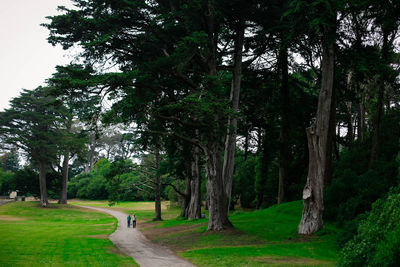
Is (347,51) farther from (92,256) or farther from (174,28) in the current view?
(92,256)

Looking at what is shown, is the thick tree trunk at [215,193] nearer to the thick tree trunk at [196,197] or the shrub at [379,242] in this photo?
the thick tree trunk at [196,197]

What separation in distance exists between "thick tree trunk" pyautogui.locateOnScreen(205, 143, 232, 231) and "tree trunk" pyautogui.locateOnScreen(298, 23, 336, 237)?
4557 mm

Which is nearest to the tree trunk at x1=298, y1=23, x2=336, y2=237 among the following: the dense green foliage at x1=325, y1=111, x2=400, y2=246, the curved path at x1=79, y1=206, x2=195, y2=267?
the dense green foliage at x1=325, y1=111, x2=400, y2=246

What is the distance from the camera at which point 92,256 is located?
15055 mm

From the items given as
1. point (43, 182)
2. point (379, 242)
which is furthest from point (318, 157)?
point (43, 182)

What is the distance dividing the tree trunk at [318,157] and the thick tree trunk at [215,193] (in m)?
4.56

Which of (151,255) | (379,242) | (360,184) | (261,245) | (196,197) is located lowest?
(151,255)

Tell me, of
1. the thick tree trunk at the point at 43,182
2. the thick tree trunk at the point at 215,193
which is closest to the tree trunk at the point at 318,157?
the thick tree trunk at the point at 215,193

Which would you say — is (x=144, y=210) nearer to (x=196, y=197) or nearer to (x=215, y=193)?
(x=196, y=197)

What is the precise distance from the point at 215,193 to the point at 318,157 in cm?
600

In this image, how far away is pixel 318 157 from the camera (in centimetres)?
1792

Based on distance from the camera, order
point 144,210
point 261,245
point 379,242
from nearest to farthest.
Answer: point 379,242 → point 261,245 → point 144,210

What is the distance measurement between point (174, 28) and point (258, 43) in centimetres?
561

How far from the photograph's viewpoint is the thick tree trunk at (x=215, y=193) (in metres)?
20.2
